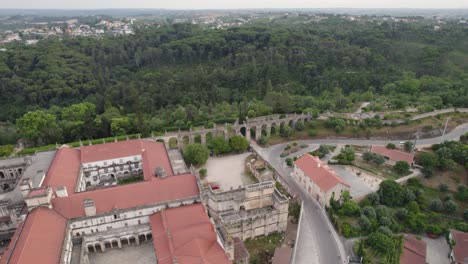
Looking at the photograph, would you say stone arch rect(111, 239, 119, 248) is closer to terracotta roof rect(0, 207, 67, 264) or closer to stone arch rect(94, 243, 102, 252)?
stone arch rect(94, 243, 102, 252)

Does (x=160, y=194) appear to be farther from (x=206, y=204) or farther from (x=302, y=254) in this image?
(x=302, y=254)

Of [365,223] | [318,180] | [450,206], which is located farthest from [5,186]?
[450,206]

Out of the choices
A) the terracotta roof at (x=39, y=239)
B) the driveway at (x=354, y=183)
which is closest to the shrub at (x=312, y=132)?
→ the driveway at (x=354, y=183)

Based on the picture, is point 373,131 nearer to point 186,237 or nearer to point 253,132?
point 253,132

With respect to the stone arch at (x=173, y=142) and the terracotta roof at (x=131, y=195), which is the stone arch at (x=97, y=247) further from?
the stone arch at (x=173, y=142)

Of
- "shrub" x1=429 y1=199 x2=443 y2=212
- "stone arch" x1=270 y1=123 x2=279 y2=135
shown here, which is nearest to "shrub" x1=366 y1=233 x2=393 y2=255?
"shrub" x1=429 y1=199 x2=443 y2=212

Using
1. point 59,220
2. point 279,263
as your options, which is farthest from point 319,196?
point 59,220
